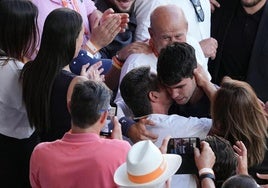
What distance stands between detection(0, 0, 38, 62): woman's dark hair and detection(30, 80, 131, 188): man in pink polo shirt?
63cm

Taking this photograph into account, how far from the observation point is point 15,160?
2.72 meters

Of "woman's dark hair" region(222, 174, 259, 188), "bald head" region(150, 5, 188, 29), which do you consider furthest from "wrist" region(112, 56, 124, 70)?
"woman's dark hair" region(222, 174, 259, 188)

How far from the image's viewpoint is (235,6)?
3.66 m

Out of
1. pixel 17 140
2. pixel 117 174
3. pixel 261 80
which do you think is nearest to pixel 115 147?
pixel 117 174

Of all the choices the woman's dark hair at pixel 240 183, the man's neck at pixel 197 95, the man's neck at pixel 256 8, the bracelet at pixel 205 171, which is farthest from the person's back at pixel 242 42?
the woman's dark hair at pixel 240 183

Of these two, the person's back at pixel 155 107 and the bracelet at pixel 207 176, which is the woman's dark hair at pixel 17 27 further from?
the bracelet at pixel 207 176

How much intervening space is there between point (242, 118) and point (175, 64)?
0.42 meters

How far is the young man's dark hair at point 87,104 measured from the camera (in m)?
1.97

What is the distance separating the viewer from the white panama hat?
71.5 inches

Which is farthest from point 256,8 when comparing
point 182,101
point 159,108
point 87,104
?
point 87,104

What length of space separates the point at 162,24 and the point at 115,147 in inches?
45.0

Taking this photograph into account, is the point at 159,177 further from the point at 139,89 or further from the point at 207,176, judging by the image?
the point at 139,89

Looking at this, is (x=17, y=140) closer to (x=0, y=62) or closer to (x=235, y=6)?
(x=0, y=62)

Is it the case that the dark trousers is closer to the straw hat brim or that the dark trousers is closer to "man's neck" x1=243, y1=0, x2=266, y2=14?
the straw hat brim
